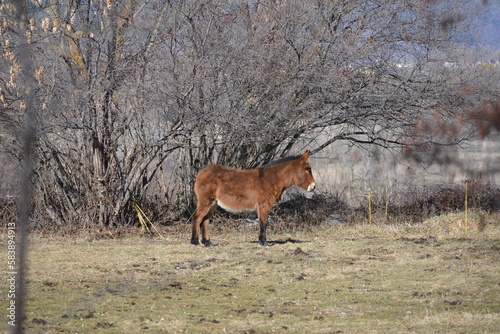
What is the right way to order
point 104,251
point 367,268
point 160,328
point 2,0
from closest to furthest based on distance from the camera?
point 160,328 → point 367,268 → point 104,251 → point 2,0

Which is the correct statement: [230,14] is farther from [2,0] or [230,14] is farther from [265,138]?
[2,0]

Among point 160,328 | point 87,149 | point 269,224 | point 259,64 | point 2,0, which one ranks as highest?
point 2,0

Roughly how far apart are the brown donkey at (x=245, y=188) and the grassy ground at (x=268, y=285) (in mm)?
676

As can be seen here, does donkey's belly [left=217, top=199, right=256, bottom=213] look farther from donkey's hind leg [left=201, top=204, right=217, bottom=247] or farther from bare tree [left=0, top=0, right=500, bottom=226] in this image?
bare tree [left=0, top=0, right=500, bottom=226]

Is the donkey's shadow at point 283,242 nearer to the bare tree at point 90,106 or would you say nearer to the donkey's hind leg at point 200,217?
the donkey's hind leg at point 200,217

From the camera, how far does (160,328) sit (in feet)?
23.7

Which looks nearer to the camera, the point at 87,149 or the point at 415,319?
the point at 415,319

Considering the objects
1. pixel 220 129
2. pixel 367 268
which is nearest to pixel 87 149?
pixel 220 129

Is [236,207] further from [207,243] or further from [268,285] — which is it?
[268,285]

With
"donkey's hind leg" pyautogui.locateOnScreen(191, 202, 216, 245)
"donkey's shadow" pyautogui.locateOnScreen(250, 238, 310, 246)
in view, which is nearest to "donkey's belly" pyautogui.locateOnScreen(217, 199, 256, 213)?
"donkey's hind leg" pyautogui.locateOnScreen(191, 202, 216, 245)

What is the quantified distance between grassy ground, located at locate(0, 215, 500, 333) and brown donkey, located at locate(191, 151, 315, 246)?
0.68m

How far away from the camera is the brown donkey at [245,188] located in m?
13.8

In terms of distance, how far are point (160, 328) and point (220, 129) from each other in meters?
9.86

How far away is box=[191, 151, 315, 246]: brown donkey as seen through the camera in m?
13.8
